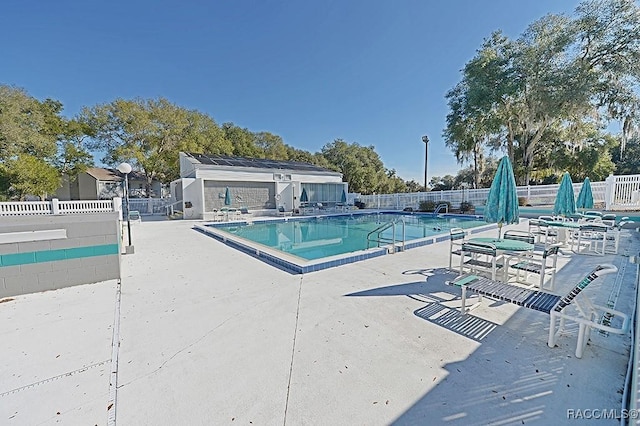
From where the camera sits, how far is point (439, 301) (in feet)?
12.7

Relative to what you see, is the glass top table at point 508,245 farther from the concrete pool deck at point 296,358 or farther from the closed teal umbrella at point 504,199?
the concrete pool deck at point 296,358

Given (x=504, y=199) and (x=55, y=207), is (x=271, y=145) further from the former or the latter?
(x=504, y=199)

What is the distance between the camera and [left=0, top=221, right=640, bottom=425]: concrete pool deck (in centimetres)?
197

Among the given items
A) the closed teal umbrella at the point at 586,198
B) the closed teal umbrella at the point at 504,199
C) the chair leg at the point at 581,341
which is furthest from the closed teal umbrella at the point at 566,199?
the chair leg at the point at 581,341

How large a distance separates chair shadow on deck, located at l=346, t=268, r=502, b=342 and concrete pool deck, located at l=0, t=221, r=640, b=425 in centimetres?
3

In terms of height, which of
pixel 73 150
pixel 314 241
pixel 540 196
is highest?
pixel 73 150

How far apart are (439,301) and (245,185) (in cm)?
1765

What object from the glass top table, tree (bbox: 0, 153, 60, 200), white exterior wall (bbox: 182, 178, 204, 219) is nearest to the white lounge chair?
the glass top table

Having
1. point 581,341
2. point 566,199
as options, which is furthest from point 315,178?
point 581,341

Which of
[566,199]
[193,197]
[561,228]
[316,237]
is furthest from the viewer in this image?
[193,197]

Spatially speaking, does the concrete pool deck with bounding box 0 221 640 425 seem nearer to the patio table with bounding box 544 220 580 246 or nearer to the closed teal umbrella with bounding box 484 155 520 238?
the closed teal umbrella with bounding box 484 155 520 238

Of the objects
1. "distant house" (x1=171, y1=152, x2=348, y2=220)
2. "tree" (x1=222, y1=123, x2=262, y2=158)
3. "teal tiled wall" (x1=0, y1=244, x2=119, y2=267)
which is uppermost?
"tree" (x1=222, y1=123, x2=262, y2=158)

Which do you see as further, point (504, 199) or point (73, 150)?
point (73, 150)

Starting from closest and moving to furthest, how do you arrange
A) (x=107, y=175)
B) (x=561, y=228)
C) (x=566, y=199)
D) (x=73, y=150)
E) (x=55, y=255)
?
(x=55, y=255) → (x=561, y=228) → (x=566, y=199) → (x=73, y=150) → (x=107, y=175)
